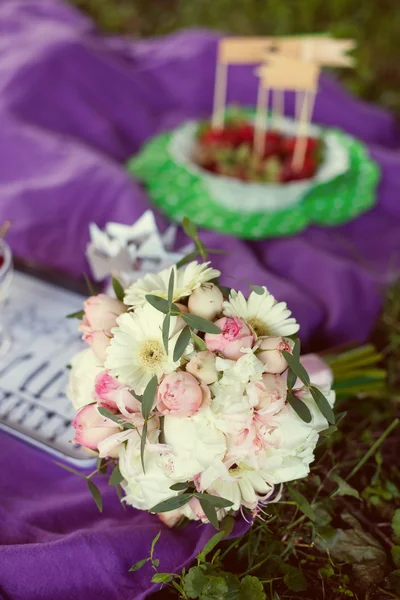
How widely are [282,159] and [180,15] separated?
1317mm

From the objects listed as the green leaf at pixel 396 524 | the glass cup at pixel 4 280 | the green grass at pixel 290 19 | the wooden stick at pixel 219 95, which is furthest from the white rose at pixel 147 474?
the green grass at pixel 290 19

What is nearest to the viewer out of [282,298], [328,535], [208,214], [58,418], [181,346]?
[181,346]

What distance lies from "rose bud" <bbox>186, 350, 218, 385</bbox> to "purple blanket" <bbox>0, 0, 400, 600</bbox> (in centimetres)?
20

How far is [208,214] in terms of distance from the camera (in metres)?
1.01

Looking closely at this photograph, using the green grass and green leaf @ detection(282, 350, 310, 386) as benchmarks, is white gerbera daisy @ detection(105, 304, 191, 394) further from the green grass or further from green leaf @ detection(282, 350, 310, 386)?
the green grass

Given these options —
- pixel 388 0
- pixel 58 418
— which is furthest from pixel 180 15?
pixel 58 418

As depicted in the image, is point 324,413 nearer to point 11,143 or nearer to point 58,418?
point 58,418

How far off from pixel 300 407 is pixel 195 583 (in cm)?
17

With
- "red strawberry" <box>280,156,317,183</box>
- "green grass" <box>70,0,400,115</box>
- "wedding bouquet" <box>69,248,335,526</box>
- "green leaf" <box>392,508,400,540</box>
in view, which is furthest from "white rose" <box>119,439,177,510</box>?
"green grass" <box>70,0,400,115</box>


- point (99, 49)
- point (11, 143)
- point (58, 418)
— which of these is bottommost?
point (58, 418)

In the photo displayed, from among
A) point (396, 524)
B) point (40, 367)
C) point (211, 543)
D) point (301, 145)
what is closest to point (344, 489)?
point (396, 524)

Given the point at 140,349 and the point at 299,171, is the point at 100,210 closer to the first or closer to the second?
the point at 299,171

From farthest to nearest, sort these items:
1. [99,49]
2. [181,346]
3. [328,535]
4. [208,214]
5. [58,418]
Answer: [99,49] < [208,214] < [58,418] < [328,535] < [181,346]

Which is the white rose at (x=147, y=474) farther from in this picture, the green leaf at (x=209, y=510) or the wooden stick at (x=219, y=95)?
the wooden stick at (x=219, y=95)
